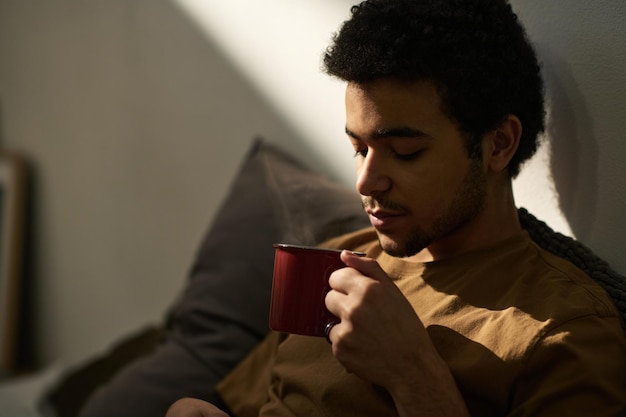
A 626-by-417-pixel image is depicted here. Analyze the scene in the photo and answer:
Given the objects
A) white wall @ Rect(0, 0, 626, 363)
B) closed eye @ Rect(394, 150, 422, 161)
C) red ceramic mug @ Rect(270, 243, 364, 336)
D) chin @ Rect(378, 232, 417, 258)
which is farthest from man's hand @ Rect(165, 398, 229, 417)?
white wall @ Rect(0, 0, 626, 363)

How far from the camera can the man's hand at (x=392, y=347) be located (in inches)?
32.6

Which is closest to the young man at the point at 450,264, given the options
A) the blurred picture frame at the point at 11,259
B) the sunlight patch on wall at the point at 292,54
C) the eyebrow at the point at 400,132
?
the eyebrow at the point at 400,132

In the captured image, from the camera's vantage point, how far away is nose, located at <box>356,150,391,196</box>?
933mm

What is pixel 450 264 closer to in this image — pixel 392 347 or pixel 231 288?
pixel 392 347

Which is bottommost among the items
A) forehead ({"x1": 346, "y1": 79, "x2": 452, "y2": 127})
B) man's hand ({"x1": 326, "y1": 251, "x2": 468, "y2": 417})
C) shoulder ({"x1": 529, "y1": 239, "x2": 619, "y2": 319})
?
man's hand ({"x1": 326, "y1": 251, "x2": 468, "y2": 417})

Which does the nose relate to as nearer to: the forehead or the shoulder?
the forehead

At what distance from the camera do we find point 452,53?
894 millimetres

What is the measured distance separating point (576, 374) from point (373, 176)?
12.8 inches

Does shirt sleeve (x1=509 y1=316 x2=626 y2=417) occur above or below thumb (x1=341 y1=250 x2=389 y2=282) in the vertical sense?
below

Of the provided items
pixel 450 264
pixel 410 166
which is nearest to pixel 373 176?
pixel 410 166

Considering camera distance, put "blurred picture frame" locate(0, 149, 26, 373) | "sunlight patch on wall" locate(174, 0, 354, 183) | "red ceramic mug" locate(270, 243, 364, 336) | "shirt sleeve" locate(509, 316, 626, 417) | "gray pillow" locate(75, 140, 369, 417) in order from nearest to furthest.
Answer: "shirt sleeve" locate(509, 316, 626, 417) → "red ceramic mug" locate(270, 243, 364, 336) → "gray pillow" locate(75, 140, 369, 417) → "sunlight patch on wall" locate(174, 0, 354, 183) → "blurred picture frame" locate(0, 149, 26, 373)

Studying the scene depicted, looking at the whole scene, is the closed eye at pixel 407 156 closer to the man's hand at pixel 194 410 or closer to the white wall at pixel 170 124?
the white wall at pixel 170 124

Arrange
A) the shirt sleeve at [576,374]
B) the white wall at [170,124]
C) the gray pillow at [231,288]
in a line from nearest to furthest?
the shirt sleeve at [576,374], the white wall at [170,124], the gray pillow at [231,288]

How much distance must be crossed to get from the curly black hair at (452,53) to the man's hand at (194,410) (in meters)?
0.49
